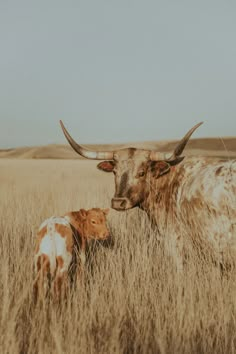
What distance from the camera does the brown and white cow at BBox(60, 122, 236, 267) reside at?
503 cm

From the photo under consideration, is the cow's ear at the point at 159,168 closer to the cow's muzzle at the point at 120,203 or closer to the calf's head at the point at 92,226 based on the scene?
the cow's muzzle at the point at 120,203

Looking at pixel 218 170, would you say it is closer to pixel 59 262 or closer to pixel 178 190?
pixel 178 190

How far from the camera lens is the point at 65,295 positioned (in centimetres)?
429

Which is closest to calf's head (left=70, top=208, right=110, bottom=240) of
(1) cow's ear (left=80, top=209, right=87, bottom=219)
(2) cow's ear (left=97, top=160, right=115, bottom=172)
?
(1) cow's ear (left=80, top=209, right=87, bottom=219)

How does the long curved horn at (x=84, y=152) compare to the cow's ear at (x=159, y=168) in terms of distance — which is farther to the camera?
the long curved horn at (x=84, y=152)

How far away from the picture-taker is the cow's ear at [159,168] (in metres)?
5.78

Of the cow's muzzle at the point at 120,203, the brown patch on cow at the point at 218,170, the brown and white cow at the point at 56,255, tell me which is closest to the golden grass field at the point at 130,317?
the brown and white cow at the point at 56,255

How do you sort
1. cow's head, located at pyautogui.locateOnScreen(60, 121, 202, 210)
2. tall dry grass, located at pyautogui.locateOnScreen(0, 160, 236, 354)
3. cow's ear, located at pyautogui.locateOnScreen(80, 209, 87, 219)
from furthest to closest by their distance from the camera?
cow's head, located at pyautogui.locateOnScreen(60, 121, 202, 210), cow's ear, located at pyautogui.locateOnScreen(80, 209, 87, 219), tall dry grass, located at pyautogui.locateOnScreen(0, 160, 236, 354)

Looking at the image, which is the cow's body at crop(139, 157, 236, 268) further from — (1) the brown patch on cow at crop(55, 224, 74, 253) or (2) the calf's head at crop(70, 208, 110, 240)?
(1) the brown patch on cow at crop(55, 224, 74, 253)

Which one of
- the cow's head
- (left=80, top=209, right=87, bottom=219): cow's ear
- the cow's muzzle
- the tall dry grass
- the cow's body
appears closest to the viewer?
the tall dry grass

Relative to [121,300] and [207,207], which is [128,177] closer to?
[207,207]

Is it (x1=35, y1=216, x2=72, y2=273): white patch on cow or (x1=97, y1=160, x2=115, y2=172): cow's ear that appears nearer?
(x1=35, y1=216, x2=72, y2=273): white patch on cow

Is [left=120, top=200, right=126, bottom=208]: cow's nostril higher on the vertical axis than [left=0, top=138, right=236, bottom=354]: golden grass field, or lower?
higher

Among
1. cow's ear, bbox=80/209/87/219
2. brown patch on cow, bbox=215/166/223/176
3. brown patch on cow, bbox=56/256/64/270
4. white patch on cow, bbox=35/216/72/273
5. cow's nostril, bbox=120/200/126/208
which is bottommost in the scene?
brown patch on cow, bbox=56/256/64/270
